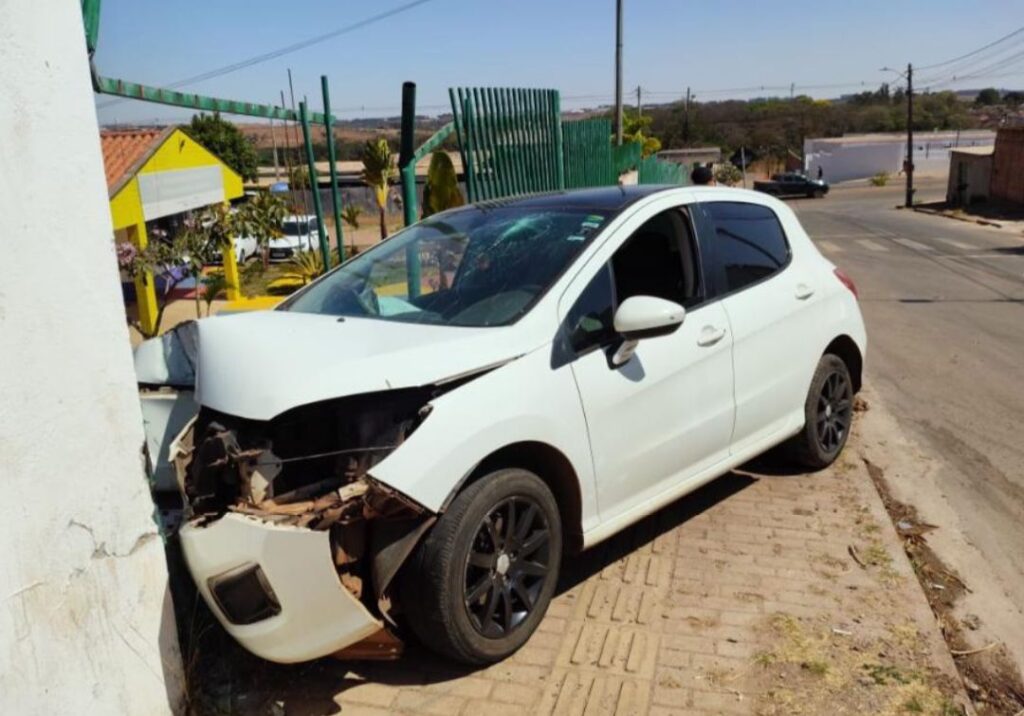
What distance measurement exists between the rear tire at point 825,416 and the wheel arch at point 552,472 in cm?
205

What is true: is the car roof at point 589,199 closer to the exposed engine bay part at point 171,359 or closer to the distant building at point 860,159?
the exposed engine bay part at point 171,359

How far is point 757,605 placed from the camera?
391 centimetres

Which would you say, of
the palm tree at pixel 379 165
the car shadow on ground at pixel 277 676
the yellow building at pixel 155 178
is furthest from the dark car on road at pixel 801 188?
the car shadow on ground at pixel 277 676

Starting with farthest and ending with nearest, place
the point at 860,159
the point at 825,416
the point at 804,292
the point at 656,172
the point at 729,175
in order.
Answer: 1. the point at 860,159
2. the point at 729,175
3. the point at 656,172
4. the point at 825,416
5. the point at 804,292

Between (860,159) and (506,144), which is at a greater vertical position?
(506,144)

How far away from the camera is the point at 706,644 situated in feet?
11.9

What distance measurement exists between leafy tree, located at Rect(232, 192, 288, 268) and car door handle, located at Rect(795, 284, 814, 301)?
4.30m

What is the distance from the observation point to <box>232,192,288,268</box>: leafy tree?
7.14 metres

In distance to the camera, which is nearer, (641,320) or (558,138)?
(641,320)

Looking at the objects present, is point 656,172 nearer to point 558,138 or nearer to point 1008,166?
point 558,138

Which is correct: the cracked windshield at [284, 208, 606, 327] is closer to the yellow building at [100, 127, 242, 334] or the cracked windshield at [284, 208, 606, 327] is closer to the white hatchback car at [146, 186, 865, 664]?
the white hatchback car at [146, 186, 865, 664]

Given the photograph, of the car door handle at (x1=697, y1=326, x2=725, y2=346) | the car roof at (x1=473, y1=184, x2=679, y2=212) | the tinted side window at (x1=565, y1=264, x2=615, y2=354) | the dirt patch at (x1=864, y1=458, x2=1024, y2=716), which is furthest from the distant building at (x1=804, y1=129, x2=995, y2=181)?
the tinted side window at (x1=565, y1=264, x2=615, y2=354)

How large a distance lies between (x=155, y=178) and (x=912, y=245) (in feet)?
62.2

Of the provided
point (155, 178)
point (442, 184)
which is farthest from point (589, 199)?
point (155, 178)
